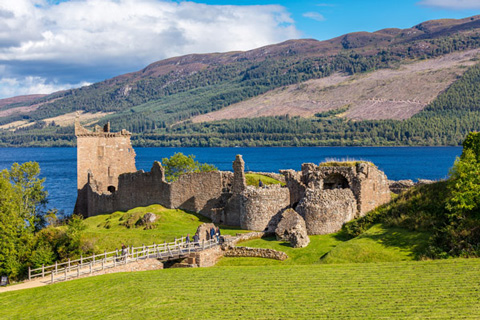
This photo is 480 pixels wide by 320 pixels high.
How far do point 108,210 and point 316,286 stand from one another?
40109mm

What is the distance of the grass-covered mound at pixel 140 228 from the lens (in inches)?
1763

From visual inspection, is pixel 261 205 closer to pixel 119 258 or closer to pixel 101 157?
pixel 119 258

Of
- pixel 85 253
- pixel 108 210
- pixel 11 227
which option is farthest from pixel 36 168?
pixel 85 253

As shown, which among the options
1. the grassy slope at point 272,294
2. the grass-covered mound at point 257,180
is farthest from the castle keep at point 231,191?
the grassy slope at point 272,294

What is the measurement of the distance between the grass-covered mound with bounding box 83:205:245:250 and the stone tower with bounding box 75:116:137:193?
9.70 m

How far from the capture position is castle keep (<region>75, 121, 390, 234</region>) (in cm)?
4172

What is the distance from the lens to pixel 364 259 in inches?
1283

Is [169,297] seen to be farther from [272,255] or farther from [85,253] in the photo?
[85,253]

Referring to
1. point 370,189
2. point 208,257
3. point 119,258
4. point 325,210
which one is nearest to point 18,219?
point 119,258

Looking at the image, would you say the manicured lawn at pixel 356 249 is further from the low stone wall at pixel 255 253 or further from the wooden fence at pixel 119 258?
the wooden fence at pixel 119 258

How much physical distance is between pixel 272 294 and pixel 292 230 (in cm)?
1253

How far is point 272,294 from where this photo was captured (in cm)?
2597

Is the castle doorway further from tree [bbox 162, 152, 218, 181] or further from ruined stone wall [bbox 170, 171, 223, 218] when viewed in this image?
tree [bbox 162, 152, 218, 181]


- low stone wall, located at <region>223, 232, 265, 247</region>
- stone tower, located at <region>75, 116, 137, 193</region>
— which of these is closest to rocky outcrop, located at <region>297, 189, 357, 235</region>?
low stone wall, located at <region>223, 232, 265, 247</region>
